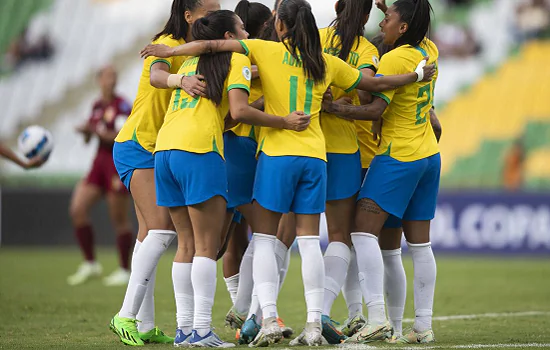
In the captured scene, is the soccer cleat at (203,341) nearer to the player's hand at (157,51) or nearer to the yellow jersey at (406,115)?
the yellow jersey at (406,115)

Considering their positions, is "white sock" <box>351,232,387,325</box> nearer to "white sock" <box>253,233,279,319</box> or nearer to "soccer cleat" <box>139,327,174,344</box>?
"white sock" <box>253,233,279,319</box>

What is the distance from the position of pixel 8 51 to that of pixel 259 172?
52.2ft

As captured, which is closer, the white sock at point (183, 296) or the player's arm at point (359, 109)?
the white sock at point (183, 296)

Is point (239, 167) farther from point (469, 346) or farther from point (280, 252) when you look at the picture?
point (469, 346)

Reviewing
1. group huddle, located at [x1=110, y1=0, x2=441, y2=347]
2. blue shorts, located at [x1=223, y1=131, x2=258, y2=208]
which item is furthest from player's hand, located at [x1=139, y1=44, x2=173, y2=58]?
blue shorts, located at [x1=223, y1=131, x2=258, y2=208]

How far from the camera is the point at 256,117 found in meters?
5.17

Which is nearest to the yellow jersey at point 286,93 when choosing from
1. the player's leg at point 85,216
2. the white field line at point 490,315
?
the white field line at point 490,315

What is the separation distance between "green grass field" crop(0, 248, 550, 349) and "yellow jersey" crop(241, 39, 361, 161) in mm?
Answer: 1265

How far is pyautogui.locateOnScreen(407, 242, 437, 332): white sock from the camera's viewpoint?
226 inches

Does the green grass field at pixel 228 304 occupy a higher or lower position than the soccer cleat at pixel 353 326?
lower

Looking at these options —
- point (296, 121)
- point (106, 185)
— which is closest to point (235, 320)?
point (296, 121)

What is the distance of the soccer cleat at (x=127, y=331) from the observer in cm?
551

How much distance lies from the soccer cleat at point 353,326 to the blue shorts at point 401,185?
83 centimetres

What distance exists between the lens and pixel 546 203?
45.7ft
